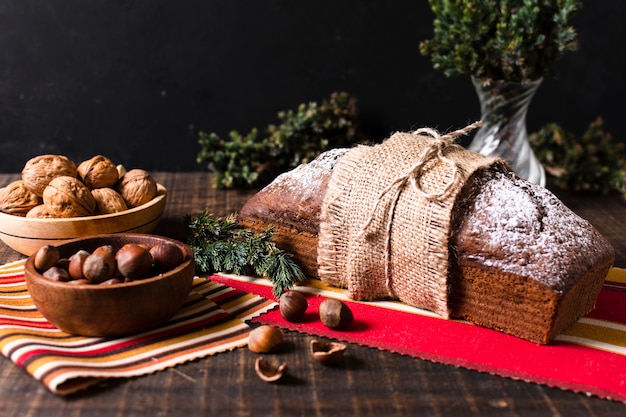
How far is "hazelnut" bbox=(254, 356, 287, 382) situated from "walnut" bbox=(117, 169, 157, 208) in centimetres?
80

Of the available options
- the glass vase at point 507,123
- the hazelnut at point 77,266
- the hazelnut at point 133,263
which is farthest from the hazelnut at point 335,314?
the glass vase at point 507,123

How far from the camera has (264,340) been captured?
150 cm

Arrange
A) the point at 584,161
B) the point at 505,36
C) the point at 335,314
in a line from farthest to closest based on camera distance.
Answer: the point at 584,161 < the point at 505,36 < the point at 335,314

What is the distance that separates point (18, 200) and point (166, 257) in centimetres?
68

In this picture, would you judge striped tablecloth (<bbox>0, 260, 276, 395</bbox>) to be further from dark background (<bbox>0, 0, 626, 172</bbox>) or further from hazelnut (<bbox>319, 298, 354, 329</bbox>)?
dark background (<bbox>0, 0, 626, 172</bbox>)

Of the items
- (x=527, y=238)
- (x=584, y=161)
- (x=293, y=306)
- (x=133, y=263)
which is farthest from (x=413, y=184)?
(x=584, y=161)

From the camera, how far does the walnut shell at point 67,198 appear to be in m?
1.90

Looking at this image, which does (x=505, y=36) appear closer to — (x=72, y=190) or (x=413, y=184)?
(x=413, y=184)

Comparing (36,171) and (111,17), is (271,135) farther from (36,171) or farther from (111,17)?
(36,171)

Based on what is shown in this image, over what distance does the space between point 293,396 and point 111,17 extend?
2.14m

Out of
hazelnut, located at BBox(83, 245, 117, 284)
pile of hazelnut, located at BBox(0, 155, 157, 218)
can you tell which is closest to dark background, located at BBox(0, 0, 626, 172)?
pile of hazelnut, located at BBox(0, 155, 157, 218)

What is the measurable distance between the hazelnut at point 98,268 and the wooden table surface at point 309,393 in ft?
0.75

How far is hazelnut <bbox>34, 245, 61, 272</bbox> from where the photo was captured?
152 cm

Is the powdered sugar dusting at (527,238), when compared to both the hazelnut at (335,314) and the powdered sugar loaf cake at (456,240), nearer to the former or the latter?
the powdered sugar loaf cake at (456,240)
